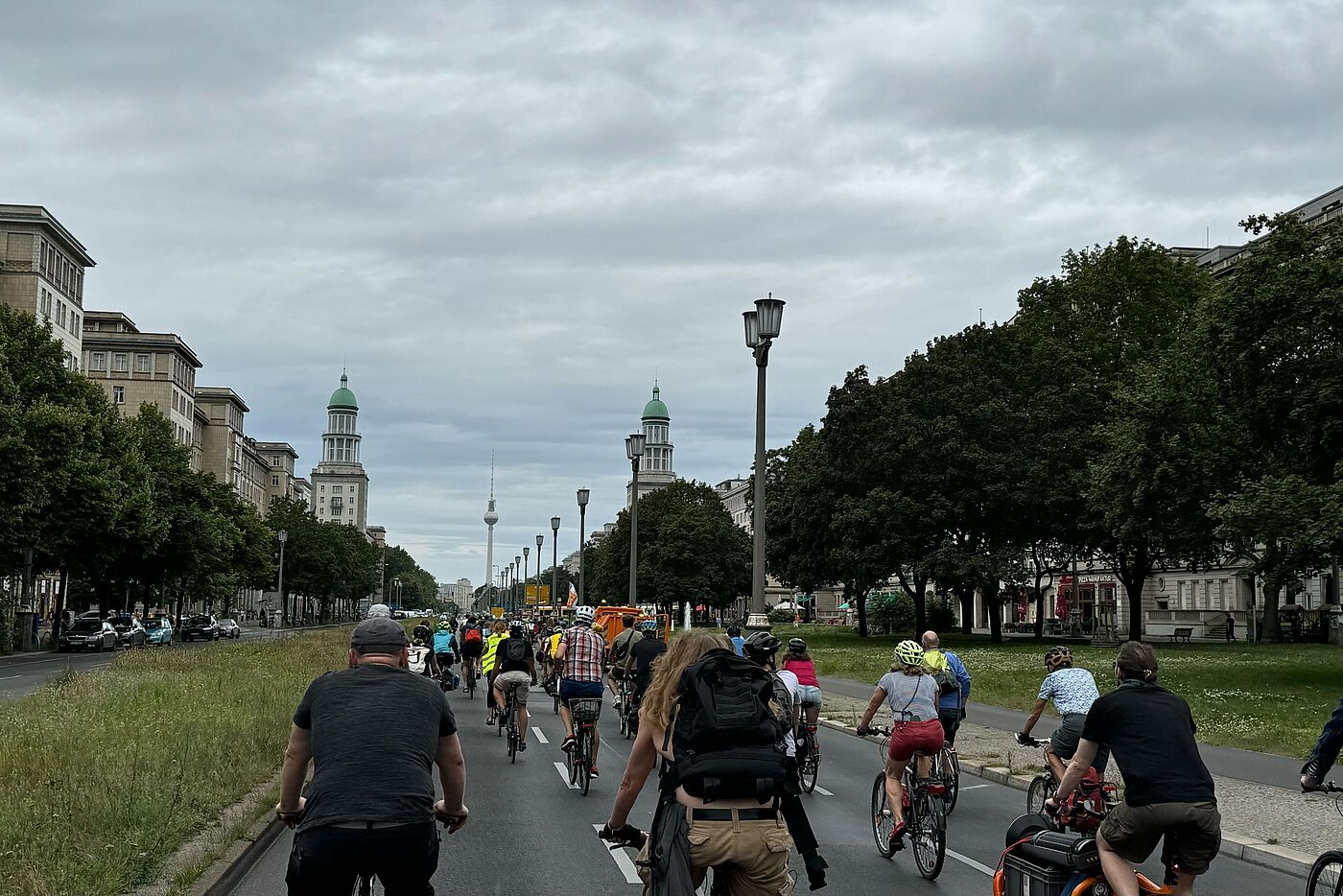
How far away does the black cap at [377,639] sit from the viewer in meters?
5.50

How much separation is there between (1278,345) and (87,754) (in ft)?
91.1

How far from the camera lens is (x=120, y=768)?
38.4ft

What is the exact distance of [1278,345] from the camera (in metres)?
31.7

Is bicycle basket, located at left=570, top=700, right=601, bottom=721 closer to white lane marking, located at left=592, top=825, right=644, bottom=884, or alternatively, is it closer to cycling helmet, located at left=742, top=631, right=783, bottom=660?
white lane marking, located at left=592, top=825, right=644, bottom=884

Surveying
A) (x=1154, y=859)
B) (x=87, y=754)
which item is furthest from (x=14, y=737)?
(x=1154, y=859)

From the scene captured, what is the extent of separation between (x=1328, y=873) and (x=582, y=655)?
30.2 feet

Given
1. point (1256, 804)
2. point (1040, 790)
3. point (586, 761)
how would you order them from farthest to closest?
1. point (586, 761)
2. point (1256, 804)
3. point (1040, 790)

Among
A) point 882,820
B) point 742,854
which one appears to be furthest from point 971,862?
point 742,854

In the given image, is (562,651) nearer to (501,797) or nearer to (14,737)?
(501,797)

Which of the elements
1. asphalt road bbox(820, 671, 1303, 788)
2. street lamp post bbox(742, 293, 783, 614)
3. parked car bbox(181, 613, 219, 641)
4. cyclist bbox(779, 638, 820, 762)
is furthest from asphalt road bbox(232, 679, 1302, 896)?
parked car bbox(181, 613, 219, 641)

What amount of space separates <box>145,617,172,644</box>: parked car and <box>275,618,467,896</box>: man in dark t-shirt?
62.1 metres

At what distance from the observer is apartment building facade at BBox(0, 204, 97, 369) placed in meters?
80.1

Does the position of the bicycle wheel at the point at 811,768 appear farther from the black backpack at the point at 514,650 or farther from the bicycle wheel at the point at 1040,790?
the black backpack at the point at 514,650

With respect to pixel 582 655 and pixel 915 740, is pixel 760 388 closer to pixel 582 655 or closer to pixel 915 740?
pixel 582 655
